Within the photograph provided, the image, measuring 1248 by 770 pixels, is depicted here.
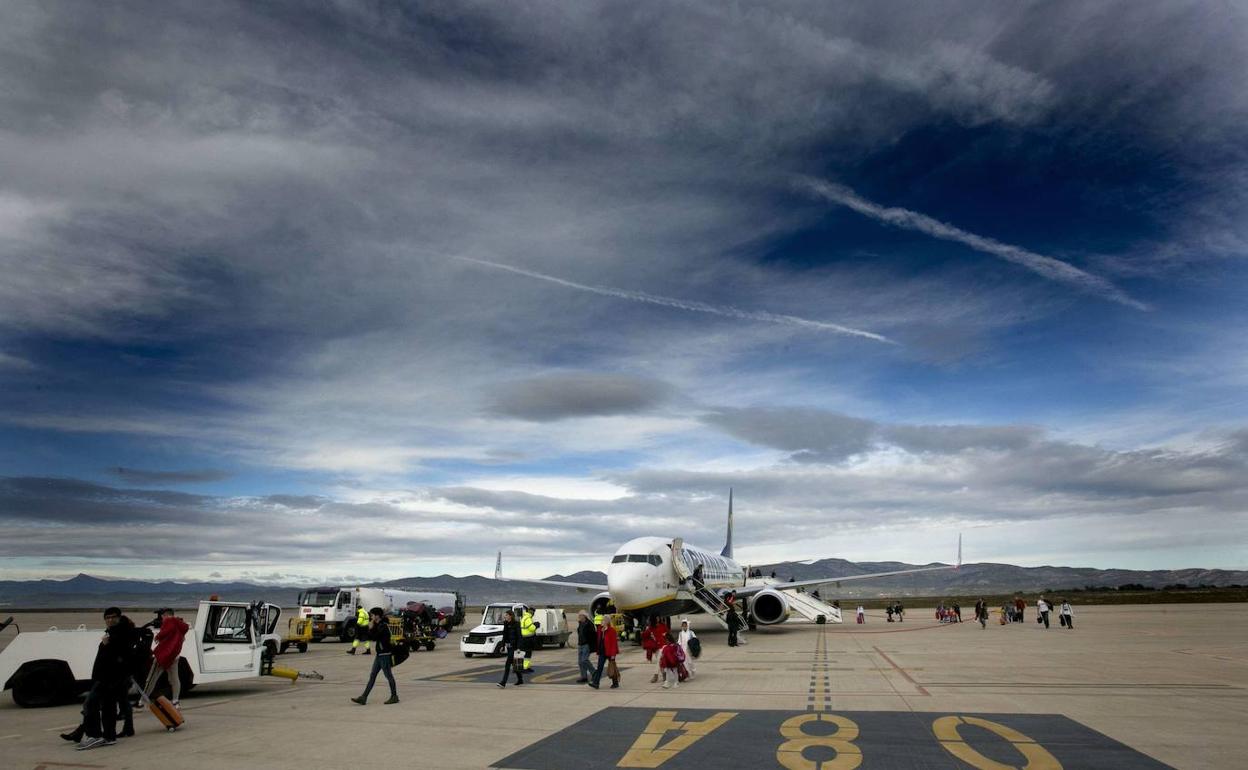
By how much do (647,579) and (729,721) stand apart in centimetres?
1732

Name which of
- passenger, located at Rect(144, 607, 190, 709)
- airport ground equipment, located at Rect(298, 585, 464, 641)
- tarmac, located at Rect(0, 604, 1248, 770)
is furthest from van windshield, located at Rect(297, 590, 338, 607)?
passenger, located at Rect(144, 607, 190, 709)

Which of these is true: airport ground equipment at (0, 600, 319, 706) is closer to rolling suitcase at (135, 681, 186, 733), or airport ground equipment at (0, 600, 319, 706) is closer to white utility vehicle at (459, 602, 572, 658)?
rolling suitcase at (135, 681, 186, 733)

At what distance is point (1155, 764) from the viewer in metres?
9.43

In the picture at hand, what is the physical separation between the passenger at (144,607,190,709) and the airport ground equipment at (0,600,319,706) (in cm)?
238

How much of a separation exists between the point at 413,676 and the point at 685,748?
1301cm

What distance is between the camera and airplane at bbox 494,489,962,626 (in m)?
29.7

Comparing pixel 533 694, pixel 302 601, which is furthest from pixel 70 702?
pixel 302 601

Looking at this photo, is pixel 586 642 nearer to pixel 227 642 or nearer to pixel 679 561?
pixel 227 642

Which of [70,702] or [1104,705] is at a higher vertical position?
Result: [1104,705]

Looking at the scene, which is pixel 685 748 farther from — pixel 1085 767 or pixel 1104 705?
pixel 1104 705

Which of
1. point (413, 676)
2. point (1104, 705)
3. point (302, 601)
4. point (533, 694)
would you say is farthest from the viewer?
point (302, 601)

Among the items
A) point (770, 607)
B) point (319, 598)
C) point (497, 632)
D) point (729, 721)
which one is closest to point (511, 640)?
point (729, 721)

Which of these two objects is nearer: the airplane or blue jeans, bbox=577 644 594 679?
blue jeans, bbox=577 644 594 679

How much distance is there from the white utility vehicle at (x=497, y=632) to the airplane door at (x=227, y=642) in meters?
9.88
